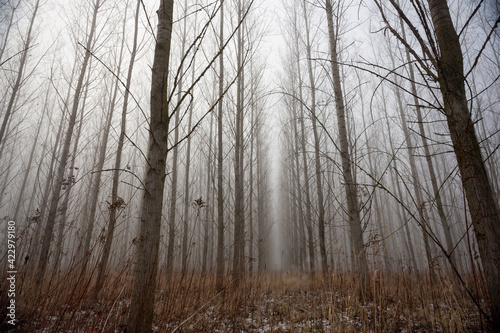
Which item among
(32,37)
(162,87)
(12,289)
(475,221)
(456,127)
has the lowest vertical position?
(12,289)

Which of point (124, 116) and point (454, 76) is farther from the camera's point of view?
point (124, 116)

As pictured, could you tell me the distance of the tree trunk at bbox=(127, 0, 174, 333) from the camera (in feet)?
3.72

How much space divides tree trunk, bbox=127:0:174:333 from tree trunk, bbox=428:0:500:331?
1420mm

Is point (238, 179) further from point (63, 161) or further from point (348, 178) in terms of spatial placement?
point (63, 161)

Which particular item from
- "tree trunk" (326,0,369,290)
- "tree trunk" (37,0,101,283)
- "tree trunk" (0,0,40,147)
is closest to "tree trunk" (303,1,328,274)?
"tree trunk" (326,0,369,290)

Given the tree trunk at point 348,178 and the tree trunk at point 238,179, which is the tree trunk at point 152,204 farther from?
the tree trunk at point 238,179

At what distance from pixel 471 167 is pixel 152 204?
154 cm

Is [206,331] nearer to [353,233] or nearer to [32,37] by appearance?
[353,233]

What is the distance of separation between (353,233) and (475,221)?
2.71 metres

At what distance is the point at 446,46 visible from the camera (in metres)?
1.13

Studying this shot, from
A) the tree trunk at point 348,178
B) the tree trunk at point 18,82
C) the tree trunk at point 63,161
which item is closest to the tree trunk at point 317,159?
the tree trunk at point 348,178

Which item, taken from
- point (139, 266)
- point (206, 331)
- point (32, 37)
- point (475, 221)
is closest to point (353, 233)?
point (206, 331)

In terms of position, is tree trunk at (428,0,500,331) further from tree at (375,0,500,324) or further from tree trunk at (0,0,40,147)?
tree trunk at (0,0,40,147)

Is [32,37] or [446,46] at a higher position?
[32,37]
